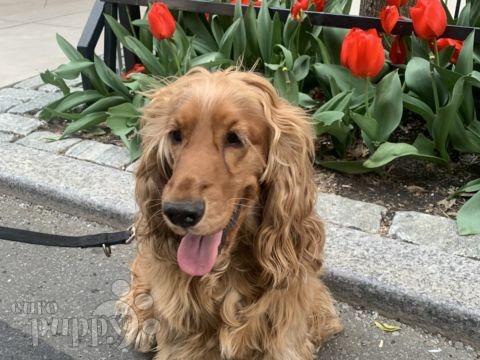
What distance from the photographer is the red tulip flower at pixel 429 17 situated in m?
3.30

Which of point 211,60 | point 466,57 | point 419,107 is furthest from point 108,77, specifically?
point 466,57

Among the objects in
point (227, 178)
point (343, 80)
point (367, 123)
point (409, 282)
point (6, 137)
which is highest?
point (227, 178)

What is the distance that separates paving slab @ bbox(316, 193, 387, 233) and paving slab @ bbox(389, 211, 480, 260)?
4.3 inches

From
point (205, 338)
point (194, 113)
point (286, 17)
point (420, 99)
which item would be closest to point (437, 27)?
point (420, 99)

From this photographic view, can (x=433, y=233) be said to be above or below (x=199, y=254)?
below

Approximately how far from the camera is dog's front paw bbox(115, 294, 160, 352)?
102 inches

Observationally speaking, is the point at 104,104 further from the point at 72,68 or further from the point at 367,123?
the point at 367,123

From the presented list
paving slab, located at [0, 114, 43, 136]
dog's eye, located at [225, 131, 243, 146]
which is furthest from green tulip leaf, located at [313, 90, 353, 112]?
paving slab, located at [0, 114, 43, 136]

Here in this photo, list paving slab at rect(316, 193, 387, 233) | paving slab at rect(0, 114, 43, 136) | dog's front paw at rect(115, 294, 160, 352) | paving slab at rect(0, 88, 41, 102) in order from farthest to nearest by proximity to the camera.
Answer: paving slab at rect(0, 88, 41, 102) < paving slab at rect(0, 114, 43, 136) < paving slab at rect(316, 193, 387, 233) < dog's front paw at rect(115, 294, 160, 352)

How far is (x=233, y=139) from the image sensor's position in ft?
6.40

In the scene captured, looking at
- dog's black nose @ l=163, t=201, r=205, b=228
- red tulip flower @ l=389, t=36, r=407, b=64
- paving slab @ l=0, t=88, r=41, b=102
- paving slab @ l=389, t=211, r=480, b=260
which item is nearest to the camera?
dog's black nose @ l=163, t=201, r=205, b=228

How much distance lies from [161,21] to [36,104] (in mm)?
2033

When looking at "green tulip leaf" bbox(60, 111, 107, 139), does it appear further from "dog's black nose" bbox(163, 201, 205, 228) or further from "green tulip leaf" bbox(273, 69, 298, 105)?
"dog's black nose" bbox(163, 201, 205, 228)

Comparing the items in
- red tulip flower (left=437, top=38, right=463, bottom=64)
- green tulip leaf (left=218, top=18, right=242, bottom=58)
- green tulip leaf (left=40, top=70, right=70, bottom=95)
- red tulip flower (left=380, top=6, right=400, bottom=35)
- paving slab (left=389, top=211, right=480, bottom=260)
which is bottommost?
paving slab (left=389, top=211, right=480, bottom=260)
